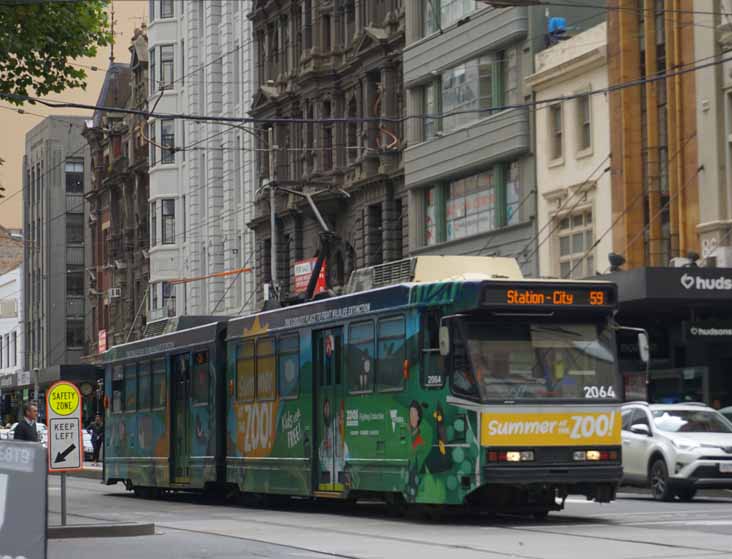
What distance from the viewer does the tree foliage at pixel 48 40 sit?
1163 inches

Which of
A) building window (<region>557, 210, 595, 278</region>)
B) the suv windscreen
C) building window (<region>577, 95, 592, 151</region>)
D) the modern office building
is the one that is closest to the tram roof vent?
the suv windscreen

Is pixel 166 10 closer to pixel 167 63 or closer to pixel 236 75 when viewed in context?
pixel 167 63

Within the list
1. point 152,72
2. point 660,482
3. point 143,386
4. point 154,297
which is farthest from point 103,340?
point 660,482

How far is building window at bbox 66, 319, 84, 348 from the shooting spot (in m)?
97.0

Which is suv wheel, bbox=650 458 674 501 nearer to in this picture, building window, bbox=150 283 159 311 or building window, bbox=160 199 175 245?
building window, bbox=160 199 175 245

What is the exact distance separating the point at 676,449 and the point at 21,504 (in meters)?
17.8

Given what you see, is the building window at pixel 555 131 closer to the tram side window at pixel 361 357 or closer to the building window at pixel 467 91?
the building window at pixel 467 91

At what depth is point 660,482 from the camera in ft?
89.8

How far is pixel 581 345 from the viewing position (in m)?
20.3

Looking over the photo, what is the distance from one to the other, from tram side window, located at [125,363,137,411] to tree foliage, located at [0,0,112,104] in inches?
219

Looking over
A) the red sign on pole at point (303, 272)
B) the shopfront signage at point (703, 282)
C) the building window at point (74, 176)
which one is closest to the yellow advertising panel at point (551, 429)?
the shopfront signage at point (703, 282)

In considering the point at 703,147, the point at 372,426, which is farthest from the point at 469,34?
the point at 372,426

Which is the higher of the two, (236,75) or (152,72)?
(152,72)

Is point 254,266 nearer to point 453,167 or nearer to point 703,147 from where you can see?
point 453,167
